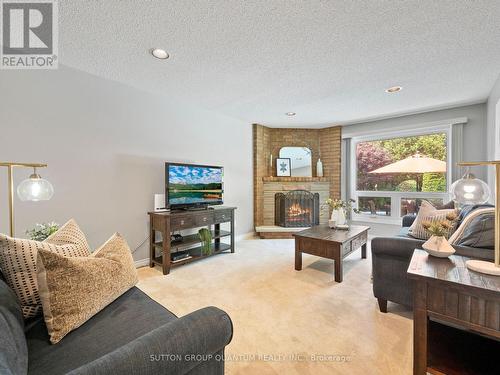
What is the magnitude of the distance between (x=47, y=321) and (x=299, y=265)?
7.88ft

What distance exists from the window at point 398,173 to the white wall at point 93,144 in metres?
3.26

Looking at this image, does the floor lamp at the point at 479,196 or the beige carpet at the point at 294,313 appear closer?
the floor lamp at the point at 479,196

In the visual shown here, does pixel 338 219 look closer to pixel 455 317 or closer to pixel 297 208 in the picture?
pixel 297 208

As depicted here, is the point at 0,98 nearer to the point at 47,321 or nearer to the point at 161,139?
the point at 161,139

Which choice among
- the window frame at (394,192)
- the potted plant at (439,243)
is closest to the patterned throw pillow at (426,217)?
the potted plant at (439,243)

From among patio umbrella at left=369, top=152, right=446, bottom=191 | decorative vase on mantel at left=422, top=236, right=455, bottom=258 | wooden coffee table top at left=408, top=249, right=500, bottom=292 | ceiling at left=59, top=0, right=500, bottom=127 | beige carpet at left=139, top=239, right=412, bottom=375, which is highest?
ceiling at left=59, top=0, right=500, bottom=127

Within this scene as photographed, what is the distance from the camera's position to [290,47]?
2.03 meters

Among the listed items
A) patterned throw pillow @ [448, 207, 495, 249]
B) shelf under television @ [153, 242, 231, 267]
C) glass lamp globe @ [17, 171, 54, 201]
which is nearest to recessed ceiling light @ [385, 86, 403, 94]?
patterned throw pillow @ [448, 207, 495, 249]

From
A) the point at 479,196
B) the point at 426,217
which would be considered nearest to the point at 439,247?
the point at 479,196

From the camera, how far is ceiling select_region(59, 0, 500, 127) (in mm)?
1597

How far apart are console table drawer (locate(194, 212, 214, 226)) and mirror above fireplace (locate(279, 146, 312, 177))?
7.72 feet

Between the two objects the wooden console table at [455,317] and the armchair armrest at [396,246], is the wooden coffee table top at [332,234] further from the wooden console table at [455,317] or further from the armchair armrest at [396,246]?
the wooden console table at [455,317]

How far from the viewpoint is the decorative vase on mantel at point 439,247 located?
1.46 meters

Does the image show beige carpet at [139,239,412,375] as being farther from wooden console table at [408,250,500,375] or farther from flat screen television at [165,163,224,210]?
flat screen television at [165,163,224,210]
